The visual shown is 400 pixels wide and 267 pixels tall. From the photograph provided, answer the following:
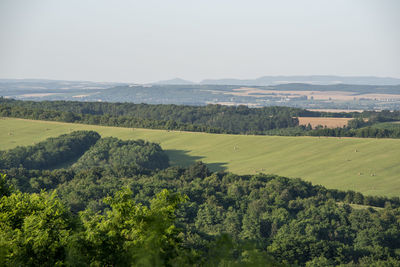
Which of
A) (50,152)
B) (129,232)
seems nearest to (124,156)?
(50,152)

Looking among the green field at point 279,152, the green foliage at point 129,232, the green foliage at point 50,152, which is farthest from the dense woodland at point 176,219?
the green field at point 279,152

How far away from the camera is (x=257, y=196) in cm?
8194

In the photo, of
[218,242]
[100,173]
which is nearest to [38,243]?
[218,242]

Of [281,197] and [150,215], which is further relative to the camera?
[281,197]

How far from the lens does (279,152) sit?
420ft

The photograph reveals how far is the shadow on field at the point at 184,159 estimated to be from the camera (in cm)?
12181

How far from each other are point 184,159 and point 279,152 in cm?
2174

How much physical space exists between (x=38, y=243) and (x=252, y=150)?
11300cm

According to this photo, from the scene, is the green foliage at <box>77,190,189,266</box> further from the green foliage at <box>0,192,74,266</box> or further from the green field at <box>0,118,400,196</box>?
the green field at <box>0,118,400,196</box>

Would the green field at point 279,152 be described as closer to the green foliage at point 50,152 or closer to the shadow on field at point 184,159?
the shadow on field at point 184,159

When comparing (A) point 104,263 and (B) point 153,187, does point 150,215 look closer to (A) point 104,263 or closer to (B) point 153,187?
(A) point 104,263

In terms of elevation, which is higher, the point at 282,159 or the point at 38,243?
the point at 38,243

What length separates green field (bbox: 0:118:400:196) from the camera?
338ft

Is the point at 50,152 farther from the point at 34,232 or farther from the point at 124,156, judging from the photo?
the point at 34,232
